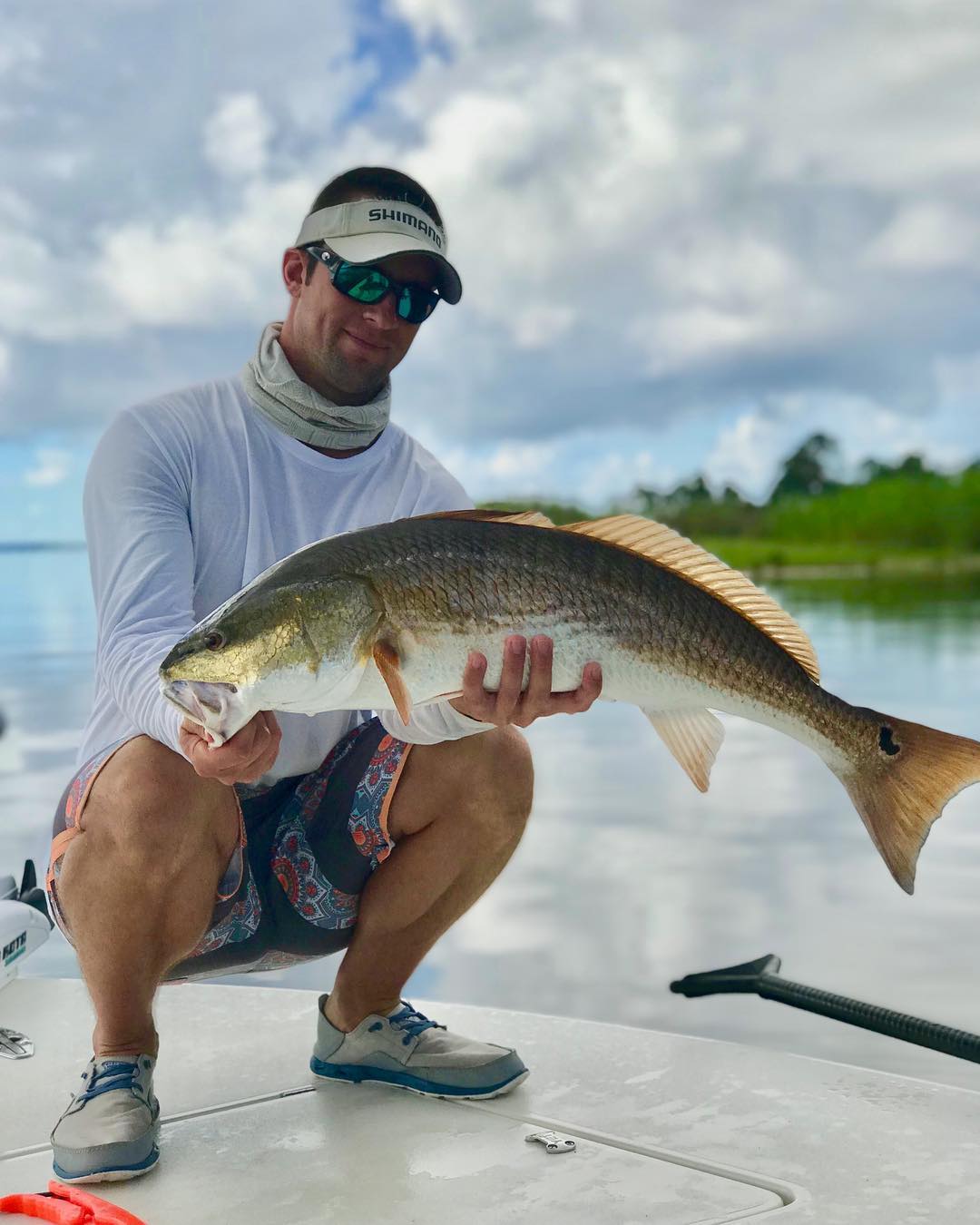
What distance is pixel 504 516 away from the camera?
2307 millimetres

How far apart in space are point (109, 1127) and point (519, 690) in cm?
98

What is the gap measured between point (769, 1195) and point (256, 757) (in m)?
1.05

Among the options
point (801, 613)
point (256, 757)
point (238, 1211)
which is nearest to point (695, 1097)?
point (238, 1211)

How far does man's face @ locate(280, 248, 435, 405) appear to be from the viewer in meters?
2.86

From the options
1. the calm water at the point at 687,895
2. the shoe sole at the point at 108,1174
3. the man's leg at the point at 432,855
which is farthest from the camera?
the calm water at the point at 687,895

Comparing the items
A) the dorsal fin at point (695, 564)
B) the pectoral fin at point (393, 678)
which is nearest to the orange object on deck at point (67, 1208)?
the pectoral fin at point (393, 678)

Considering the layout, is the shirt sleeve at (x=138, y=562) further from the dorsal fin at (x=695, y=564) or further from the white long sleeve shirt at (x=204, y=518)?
the dorsal fin at (x=695, y=564)

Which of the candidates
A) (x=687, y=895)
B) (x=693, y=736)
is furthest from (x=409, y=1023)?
(x=687, y=895)

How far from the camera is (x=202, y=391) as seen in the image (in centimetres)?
294

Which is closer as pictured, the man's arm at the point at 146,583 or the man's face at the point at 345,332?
the man's arm at the point at 146,583

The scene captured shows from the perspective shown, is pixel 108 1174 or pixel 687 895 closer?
pixel 108 1174

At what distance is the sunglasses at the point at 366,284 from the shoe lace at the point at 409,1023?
4.51 ft

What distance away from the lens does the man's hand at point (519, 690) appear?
2.25 metres

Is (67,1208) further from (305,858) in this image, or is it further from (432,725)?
(432,725)
